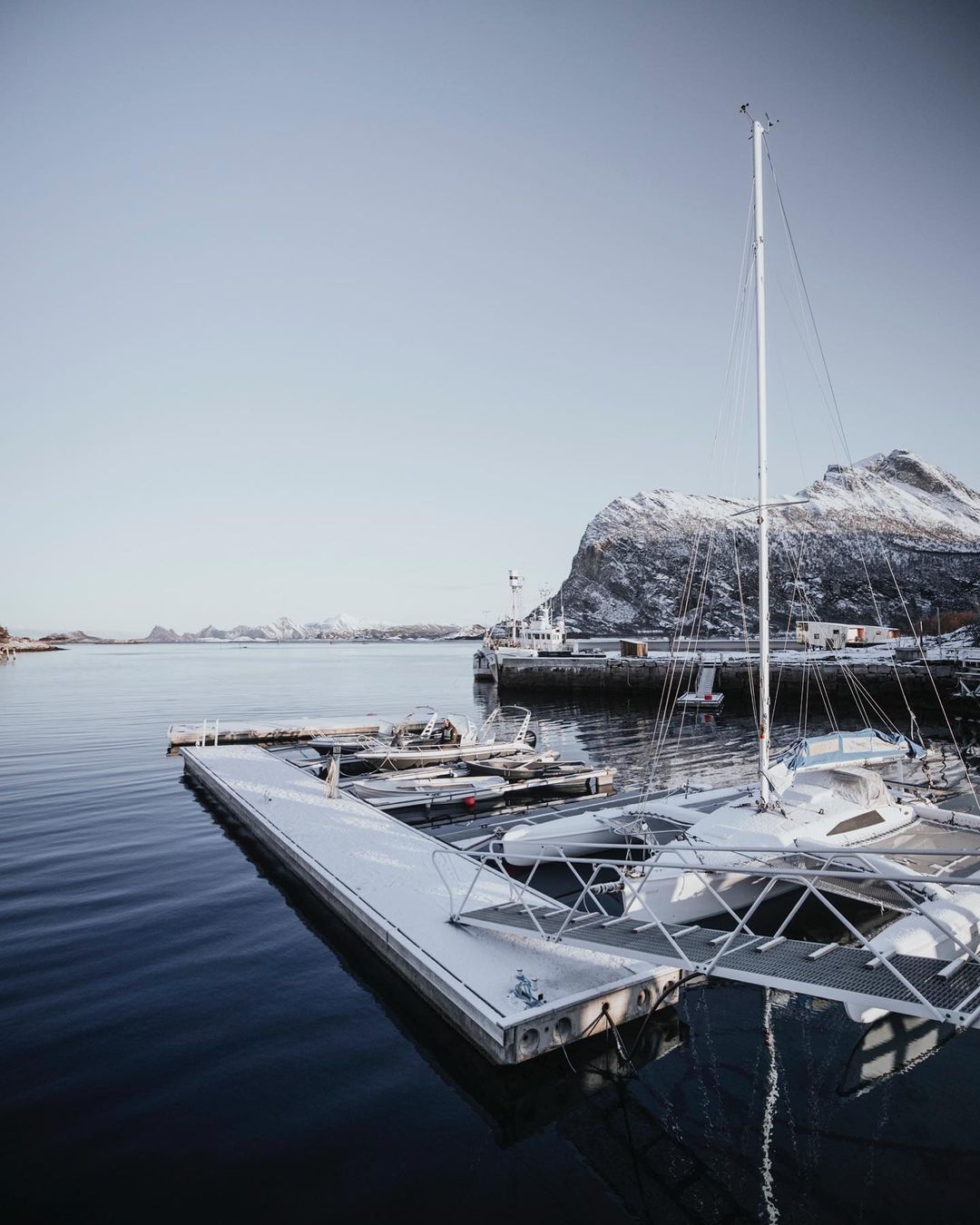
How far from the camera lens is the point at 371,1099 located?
23.2 feet

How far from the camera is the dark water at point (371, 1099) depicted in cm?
580

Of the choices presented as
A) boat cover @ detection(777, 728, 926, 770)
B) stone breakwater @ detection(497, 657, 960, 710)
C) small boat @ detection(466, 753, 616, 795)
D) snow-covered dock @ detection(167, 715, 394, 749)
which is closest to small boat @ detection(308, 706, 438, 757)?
snow-covered dock @ detection(167, 715, 394, 749)

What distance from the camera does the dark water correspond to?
5.80 meters

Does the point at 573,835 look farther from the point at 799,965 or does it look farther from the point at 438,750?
the point at 438,750

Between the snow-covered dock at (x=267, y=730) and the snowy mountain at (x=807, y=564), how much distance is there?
82280 mm

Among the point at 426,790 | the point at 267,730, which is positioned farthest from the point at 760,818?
the point at 267,730

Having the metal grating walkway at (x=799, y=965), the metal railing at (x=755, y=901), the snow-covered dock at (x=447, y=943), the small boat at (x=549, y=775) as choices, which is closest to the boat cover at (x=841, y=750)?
the metal railing at (x=755, y=901)

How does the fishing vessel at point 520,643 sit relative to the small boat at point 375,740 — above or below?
above

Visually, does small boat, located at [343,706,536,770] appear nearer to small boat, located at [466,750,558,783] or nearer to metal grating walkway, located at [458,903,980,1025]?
small boat, located at [466,750,558,783]

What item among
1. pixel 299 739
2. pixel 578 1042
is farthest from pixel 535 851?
pixel 299 739

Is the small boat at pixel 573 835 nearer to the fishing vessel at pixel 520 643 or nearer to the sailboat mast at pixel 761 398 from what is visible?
the sailboat mast at pixel 761 398

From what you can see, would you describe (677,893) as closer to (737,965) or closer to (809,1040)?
(809,1040)

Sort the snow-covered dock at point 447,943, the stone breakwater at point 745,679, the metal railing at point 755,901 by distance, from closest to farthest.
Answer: the metal railing at point 755,901, the snow-covered dock at point 447,943, the stone breakwater at point 745,679

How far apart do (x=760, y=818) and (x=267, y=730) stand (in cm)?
2437
